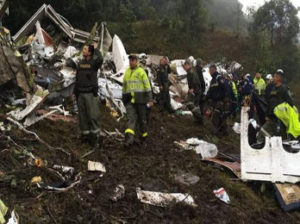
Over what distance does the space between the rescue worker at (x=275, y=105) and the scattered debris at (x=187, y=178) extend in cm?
135

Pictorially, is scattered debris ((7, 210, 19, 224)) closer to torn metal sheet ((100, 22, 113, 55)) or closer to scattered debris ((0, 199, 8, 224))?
scattered debris ((0, 199, 8, 224))

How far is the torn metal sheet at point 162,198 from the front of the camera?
4.36 m

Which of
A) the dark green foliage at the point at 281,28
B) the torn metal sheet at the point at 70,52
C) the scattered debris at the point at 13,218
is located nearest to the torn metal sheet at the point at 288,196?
the scattered debris at the point at 13,218

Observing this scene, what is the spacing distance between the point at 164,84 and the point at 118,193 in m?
5.85

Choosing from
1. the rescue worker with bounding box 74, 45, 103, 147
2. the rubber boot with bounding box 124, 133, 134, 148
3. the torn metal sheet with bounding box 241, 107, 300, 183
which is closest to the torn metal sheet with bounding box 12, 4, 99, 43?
the rescue worker with bounding box 74, 45, 103, 147

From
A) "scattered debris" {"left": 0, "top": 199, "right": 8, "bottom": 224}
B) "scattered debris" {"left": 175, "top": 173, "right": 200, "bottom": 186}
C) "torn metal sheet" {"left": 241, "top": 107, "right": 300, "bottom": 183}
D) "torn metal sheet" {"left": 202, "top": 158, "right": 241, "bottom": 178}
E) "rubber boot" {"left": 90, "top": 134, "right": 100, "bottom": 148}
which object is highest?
"scattered debris" {"left": 0, "top": 199, "right": 8, "bottom": 224}

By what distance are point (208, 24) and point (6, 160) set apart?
25316 mm

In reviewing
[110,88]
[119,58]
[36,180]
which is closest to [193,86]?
[110,88]

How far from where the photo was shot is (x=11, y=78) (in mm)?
6543

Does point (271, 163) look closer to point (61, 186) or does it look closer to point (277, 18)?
point (61, 186)

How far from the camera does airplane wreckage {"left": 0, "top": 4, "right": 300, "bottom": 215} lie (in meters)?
5.45

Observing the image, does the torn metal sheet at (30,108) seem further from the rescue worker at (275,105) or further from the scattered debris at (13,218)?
the rescue worker at (275,105)

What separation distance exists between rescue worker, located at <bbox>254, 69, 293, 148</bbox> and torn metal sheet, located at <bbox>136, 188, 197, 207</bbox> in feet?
6.80

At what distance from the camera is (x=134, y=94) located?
617 cm
